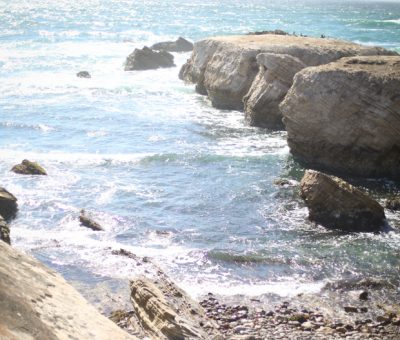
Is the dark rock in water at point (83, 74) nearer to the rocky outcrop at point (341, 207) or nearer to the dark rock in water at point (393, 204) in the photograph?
the rocky outcrop at point (341, 207)

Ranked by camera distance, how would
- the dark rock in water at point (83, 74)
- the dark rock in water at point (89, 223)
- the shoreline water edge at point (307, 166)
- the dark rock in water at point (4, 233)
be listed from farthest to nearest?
1. the dark rock in water at point (83, 74)
2. the dark rock in water at point (89, 223)
3. the dark rock in water at point (4, 233)
4. the shoreline water edge at point (307, 166)

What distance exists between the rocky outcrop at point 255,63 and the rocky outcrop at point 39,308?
69.6ft

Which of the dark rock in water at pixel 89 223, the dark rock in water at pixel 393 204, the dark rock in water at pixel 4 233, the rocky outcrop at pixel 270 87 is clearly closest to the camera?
the dark rock in water at pixel 4 233

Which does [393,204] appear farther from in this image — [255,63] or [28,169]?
[255,63]

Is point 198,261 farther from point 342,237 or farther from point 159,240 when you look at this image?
point 342,237

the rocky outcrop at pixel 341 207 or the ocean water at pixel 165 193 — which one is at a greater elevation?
the rocky outcrop at pixel 341 207

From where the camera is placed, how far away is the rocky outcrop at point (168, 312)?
942cm

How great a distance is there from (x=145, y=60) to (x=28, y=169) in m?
27.8

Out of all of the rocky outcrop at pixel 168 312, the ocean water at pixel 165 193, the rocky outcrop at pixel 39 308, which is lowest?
the ocean water at pixel 165 193

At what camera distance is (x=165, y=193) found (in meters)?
20.0

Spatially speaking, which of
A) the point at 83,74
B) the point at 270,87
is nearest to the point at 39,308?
the point at 270,87

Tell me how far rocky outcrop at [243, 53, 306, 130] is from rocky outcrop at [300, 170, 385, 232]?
31.8 feet

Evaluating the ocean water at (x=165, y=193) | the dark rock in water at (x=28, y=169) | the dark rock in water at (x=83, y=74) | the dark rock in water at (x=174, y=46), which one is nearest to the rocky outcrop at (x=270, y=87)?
the ocean water at (x=165, y=193)

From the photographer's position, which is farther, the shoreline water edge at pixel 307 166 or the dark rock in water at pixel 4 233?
the dark rock in water at pixel 4 233
